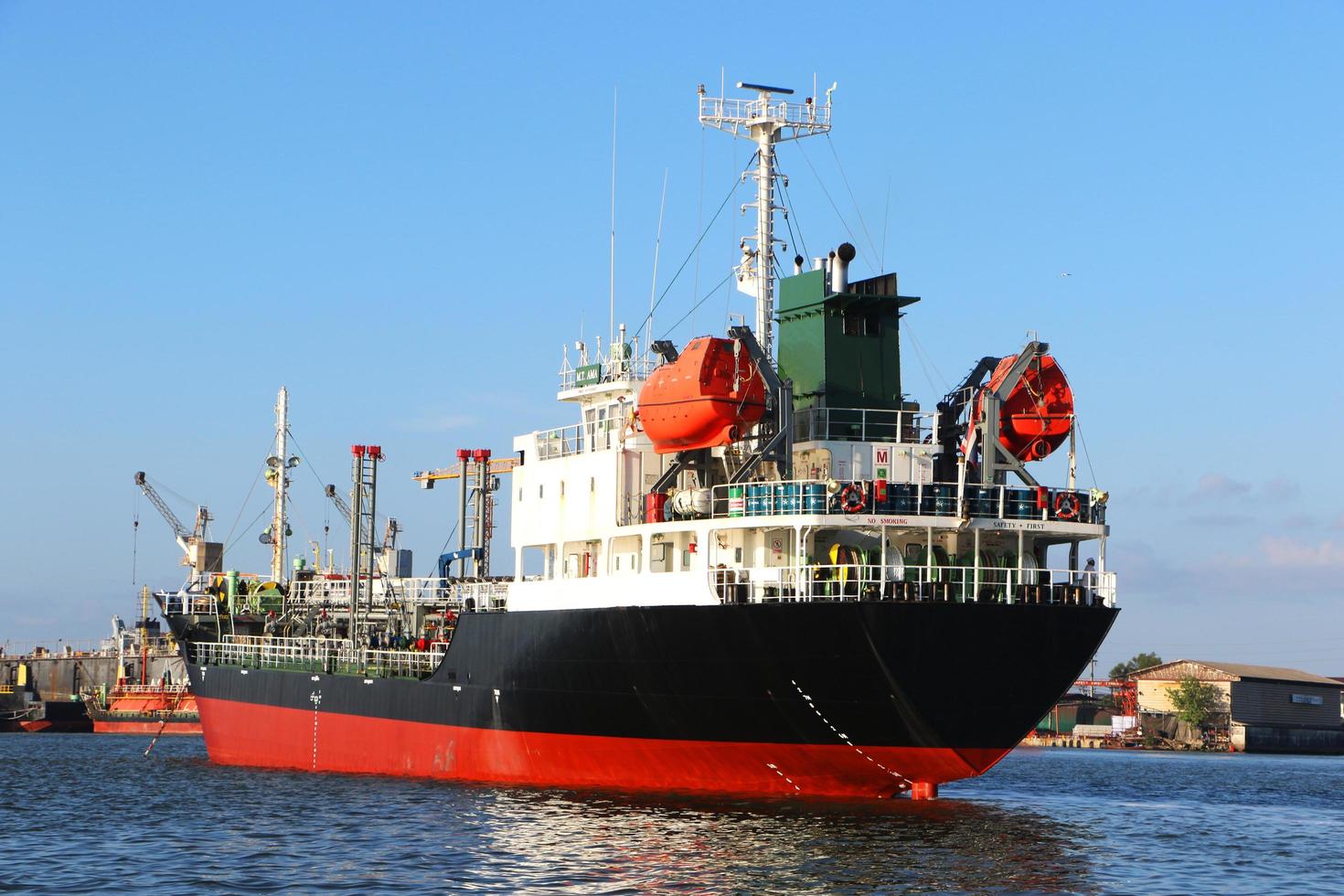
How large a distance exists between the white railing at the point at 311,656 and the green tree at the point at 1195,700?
5460cm

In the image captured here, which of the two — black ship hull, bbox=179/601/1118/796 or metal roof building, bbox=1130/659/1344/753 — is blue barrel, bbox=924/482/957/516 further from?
metal roof building, bbox=1130/659/1344/753

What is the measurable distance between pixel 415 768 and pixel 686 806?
11297mm

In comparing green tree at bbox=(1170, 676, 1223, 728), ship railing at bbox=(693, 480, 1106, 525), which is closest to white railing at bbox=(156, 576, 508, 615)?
ship railing at bbox=(693, 480, 1106, 525)

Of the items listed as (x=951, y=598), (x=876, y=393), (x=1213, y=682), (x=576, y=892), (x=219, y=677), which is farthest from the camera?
(x=1213, y=682)

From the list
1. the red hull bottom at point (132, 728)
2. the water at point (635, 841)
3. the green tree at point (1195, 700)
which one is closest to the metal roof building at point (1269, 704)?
the green tree at point (1195, 700)

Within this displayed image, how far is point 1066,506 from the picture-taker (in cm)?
3278

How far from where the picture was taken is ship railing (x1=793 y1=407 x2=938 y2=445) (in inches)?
1375

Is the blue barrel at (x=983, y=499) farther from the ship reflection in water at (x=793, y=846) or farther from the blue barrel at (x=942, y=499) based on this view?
the ship reflection in water at (x=793, y=846)

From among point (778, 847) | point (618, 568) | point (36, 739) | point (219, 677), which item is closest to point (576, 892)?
point (778, 847)

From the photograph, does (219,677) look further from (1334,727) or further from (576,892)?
(1334,727)

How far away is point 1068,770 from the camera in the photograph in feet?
180

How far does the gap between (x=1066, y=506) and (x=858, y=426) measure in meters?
4.94

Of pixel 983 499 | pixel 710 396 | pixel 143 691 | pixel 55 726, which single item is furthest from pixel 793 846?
pixel 143 691

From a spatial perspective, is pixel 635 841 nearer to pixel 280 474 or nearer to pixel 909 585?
pixel 909 585
